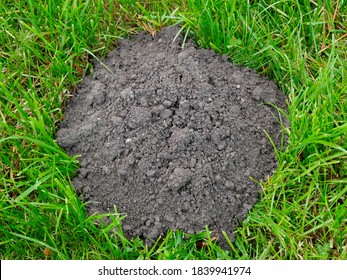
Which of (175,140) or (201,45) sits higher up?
(201,45)

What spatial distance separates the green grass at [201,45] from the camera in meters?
2.31

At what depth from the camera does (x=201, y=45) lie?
8.95 ft

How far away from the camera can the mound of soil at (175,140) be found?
2334 millimetres

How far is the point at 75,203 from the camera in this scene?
7.53 feet

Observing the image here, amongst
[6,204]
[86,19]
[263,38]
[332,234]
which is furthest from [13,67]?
[332,234]

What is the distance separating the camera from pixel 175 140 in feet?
7.87

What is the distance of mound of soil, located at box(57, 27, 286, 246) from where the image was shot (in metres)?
2.33

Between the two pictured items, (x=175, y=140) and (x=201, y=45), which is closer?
(x=175, y=140)

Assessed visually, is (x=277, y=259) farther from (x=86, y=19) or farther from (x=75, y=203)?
(x=86, y=19)

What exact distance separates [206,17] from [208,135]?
0.65m

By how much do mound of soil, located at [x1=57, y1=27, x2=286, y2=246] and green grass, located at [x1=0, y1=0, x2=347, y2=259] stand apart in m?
0.08

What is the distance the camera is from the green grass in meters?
2.31

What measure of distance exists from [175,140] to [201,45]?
61 centimetres

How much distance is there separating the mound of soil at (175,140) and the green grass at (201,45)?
78 millimetres
